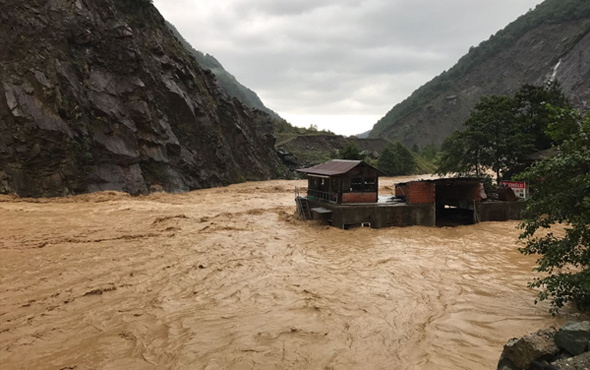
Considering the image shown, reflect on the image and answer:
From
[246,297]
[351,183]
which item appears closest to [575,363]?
[246,297]

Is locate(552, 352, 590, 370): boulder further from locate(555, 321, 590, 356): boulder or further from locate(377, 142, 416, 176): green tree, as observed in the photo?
locate(377, 142, 416, 176): green tree

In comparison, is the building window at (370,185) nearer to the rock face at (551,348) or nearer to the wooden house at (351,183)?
the wooden house at (351,183)

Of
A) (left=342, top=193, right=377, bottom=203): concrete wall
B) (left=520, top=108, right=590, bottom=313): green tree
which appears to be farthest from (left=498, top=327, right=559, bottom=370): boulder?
(left=342, top=193, right=377, bottom=203): concrete wall

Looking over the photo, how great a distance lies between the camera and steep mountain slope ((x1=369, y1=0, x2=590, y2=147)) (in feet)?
421

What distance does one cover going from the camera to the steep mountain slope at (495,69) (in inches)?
5049

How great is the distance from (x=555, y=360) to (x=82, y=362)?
9.08 m

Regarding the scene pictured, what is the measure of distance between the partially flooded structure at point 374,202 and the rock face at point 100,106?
1907 cm


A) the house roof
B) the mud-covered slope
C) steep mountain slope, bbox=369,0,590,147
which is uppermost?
steep mountain slope, bbox=369,0,590,147

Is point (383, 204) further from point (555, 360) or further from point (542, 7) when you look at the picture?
point (542, 7)

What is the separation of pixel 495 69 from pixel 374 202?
159 metres

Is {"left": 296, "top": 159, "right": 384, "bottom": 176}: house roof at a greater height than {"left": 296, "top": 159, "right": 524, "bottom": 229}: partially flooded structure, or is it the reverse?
{"left": 296, "top": 159, "right": 384, "bottom": 176}: house roof

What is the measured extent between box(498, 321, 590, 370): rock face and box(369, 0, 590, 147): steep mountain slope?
137372 mm

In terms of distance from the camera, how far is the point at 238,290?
11961 mm

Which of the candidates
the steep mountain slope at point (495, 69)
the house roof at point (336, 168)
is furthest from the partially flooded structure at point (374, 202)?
the steep mountain slope at point (495, 69)
